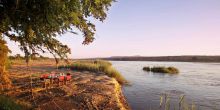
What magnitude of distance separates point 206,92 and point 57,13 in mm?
15981

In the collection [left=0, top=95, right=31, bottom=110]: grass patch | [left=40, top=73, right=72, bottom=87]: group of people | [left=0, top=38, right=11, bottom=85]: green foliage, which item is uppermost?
[left=0, top=38, right=11, bottom=85]: green foliage

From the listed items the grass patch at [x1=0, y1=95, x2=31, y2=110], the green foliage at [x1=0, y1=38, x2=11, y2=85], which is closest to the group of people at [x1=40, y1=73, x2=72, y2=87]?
the grass patch at [x1=0, y1=95, x2=31, y2=110]

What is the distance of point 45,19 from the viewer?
321 inches

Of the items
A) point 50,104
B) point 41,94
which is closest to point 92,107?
point 50,104

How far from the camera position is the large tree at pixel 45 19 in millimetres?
7844

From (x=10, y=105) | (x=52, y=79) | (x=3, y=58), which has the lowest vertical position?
(x=10, y=105)

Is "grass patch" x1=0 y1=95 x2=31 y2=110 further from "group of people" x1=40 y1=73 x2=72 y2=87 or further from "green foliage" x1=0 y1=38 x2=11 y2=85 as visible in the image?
"group of people" x1=40 y1=73 x2=72 y2=87

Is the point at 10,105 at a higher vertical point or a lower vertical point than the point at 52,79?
lower

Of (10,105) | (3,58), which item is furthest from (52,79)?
(3,58)

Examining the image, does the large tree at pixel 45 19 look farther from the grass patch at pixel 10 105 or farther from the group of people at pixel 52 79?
the group of people at pixel 52 79

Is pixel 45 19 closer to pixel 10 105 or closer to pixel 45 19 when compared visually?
pixel 45 19

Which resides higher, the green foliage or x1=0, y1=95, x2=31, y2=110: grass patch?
the green foliage

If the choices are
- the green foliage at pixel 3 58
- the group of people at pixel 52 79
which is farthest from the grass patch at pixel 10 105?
the group of people at pixel 52 79

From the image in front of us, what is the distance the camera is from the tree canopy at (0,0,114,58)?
784 cm
